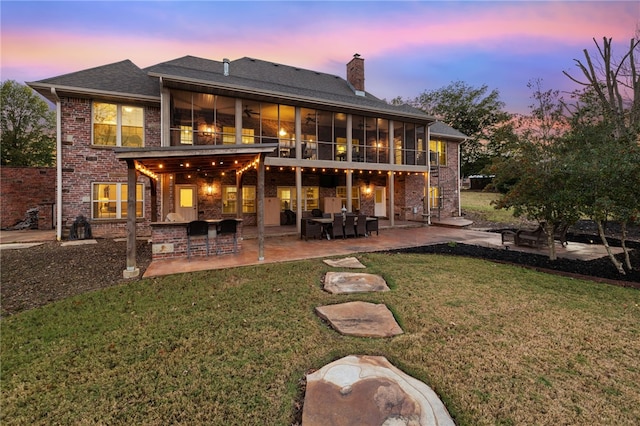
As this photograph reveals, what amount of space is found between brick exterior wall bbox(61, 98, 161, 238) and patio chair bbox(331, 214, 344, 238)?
25.8 ft

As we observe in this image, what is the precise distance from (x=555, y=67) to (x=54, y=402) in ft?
79.7

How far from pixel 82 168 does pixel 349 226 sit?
10.5 m

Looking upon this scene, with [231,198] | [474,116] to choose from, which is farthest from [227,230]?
[474,116]

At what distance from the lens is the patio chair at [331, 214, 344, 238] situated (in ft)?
34.2

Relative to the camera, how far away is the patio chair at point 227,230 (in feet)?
25.7

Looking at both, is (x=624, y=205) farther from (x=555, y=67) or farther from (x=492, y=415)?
(x=555, y=67)

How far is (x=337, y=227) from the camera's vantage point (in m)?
10.5

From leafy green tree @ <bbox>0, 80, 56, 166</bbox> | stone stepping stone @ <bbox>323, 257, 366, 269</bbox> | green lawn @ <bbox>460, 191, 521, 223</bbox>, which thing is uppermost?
leafy green tree @ <bbox>0, 80, 56, 166</bbox>

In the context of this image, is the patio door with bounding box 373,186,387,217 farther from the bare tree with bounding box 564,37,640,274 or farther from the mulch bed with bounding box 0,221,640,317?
the bare tree with bounding box 564,37,640,274

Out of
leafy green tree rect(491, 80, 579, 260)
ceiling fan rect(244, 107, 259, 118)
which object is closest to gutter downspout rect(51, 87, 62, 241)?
ceiling fan rect(244, 107, 259, 118)

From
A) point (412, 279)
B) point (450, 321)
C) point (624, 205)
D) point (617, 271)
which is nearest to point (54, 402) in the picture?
point (450, 321)

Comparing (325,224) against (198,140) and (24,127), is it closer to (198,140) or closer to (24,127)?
(198,140)

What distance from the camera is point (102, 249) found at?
8.44m

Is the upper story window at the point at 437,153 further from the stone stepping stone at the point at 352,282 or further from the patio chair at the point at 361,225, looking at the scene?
the stone stepping stone at the point at 352,282
